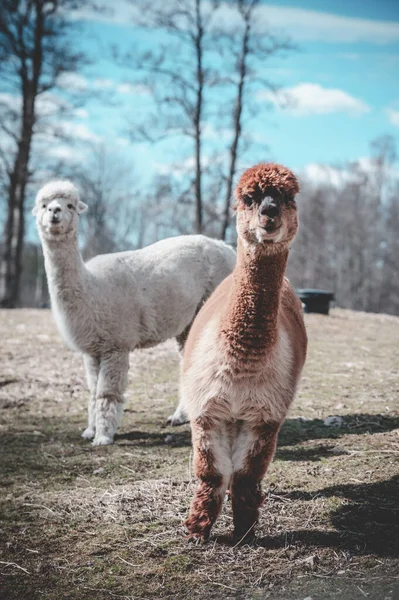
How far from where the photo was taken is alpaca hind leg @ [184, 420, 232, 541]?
3.32 m

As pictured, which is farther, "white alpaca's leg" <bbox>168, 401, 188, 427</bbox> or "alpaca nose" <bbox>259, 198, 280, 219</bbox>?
"white alpaca's leg" <bbox>168, 401, 188, 427</bbox>

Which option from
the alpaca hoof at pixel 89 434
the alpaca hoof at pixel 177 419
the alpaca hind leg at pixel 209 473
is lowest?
the alpaca hoof at pixel 89 434

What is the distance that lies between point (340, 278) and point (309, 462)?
123 feet

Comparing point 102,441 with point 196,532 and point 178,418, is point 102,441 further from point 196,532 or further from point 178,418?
point 196,532

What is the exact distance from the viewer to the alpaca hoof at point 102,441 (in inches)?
219

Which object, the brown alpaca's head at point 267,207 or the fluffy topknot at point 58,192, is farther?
the fluffy topknot at point 58,192

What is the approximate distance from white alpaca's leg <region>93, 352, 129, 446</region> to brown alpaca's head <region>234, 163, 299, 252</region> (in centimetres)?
306

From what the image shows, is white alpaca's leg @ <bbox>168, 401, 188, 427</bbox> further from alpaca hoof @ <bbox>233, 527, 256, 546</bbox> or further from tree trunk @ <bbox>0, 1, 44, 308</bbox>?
tree trunk @ <bbox>0, 1, 44, 308</bbox>

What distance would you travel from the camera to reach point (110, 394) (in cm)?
579

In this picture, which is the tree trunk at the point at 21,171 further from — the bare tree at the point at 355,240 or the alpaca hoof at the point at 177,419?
the bare tree at the point at 355,240

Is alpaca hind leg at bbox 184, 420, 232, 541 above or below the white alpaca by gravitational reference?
below

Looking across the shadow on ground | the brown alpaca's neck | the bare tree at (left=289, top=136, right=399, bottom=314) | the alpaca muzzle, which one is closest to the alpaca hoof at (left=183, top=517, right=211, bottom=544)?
the shadow on ground

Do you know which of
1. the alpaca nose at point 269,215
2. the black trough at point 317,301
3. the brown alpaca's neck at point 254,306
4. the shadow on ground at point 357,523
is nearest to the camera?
the alpaca nose at point 269,215

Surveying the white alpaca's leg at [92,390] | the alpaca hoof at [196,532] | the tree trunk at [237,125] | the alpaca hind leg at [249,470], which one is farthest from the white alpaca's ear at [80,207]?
the tree trunk at [237,125]
